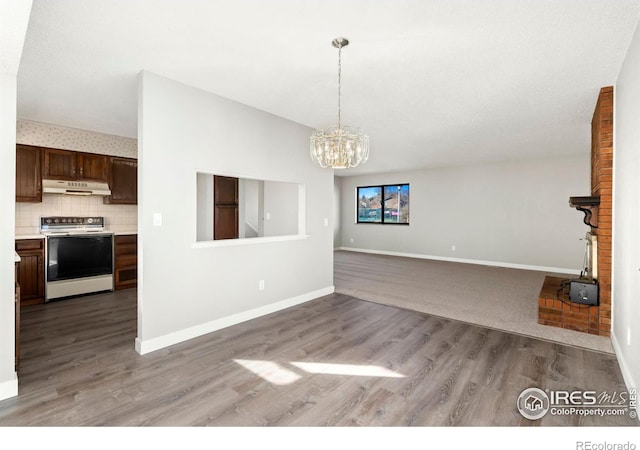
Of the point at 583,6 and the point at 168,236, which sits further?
the point at 168,236

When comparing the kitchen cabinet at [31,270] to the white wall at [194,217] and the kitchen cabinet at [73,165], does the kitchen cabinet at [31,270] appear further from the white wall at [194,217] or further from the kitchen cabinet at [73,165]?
the white wall at [194,217]

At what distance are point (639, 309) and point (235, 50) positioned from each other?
11.3 feet

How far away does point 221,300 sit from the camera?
11.6 feet

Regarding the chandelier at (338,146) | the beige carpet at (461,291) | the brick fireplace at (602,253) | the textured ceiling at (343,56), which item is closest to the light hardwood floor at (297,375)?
the beige carpet at (461,291)

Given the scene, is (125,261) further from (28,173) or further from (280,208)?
(280,208)

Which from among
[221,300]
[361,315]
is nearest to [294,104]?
[221,300]

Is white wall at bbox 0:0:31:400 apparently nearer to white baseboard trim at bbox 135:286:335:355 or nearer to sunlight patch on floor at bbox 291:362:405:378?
white baseboard trim at bbox 135:286:335:355

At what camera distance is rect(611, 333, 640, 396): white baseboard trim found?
7.38 ft

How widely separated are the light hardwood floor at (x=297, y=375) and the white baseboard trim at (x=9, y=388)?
0.18ft

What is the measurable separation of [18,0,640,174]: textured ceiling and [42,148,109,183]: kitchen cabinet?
0.50m

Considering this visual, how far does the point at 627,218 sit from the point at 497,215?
18.6ft

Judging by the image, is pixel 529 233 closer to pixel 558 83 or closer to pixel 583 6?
pixel 558 83

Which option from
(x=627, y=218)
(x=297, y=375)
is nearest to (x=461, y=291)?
(x=627, y=218)

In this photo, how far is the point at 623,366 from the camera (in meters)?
2.54
